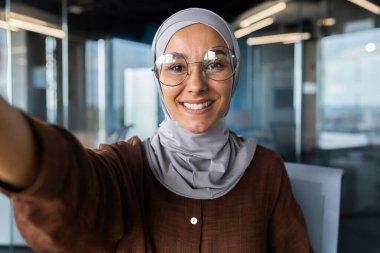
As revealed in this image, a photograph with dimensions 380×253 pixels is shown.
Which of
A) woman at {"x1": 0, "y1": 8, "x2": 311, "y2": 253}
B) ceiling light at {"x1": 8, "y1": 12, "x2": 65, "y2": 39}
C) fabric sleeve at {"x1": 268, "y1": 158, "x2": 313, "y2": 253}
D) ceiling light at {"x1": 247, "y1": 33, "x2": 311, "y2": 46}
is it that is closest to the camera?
woman at {"x1": 0, "y1": 8, "x2": 311, "y2": 253}

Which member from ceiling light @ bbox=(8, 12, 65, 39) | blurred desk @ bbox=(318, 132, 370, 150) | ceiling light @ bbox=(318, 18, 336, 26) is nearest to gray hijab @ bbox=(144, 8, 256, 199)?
blurred desk @ bbox=(318, 132, 370, 150)

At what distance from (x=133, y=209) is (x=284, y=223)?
436 mm

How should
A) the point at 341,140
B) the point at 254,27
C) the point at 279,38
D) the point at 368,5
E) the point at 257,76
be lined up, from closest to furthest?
the point at 368,5 < the point at 341,140 < the point at 279,38 < the point at 254,27 < the point at 257,76

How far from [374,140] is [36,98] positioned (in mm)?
4881

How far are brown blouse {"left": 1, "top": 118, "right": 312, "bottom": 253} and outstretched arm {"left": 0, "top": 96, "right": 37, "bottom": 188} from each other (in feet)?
0.05

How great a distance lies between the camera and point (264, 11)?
524 cm

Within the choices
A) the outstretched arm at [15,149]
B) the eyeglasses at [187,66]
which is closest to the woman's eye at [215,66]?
the eyeglasses at [187,66]

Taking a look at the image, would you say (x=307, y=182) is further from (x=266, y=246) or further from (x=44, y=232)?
(x=44, y=232)

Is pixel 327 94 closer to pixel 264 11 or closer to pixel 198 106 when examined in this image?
pixel 264 11

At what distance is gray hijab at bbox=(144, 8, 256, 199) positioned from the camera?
2.74ft

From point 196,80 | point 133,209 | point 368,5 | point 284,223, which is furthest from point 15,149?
point 368,5

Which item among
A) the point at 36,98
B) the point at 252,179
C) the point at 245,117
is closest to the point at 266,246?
the point at 252,179

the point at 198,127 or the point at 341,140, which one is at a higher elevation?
the point at 198,127

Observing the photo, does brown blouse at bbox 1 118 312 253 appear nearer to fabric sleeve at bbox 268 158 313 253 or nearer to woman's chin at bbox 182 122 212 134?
fabric sleeve at bbox 268 158 313 253
